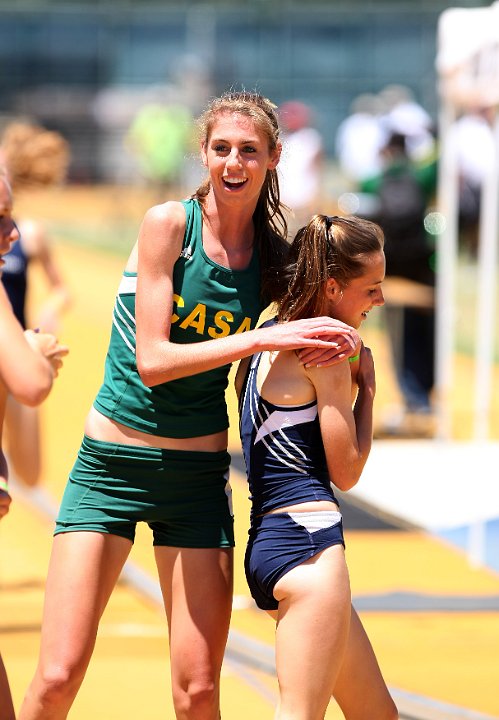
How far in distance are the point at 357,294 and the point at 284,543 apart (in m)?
0.68

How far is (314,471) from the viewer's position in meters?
3.67

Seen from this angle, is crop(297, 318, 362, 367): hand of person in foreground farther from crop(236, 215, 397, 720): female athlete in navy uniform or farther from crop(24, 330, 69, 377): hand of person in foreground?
crop(24, 330, 69, 377): hand of person in foreground

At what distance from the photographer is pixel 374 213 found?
11.7m

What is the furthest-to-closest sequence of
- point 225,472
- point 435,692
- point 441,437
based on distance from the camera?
point 441,437
point 435,692
point 225,472

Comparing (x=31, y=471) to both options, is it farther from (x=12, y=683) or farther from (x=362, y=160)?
(x=362, y=160)

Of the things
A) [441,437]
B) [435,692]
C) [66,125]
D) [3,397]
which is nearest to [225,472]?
[3,397]

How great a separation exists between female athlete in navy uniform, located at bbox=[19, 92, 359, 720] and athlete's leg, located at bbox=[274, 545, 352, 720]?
43cm

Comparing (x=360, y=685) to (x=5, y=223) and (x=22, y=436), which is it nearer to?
(x=5, y=223)

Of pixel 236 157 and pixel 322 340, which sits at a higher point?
pixel 236 157

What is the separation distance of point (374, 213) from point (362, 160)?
17.6ft

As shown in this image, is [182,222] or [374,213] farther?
[374,213]

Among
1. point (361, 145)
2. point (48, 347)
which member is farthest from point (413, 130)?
point (48, 347)

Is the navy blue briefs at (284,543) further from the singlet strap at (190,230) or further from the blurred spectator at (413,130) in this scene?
the blurred spectator at (413,130)

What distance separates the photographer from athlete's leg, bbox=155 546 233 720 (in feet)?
12.7
